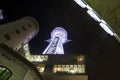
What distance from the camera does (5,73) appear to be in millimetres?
18281

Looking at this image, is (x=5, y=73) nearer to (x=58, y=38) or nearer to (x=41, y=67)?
(x=41, y=67)

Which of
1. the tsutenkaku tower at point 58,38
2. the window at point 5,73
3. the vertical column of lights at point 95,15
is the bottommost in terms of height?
the window at point 5,73

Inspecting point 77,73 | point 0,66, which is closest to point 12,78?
point 0,66

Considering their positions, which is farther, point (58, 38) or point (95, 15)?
point (58, 38)

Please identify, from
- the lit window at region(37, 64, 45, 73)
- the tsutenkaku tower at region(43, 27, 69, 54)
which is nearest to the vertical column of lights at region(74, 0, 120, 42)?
the lit window at region(37, 64, 45, 73)

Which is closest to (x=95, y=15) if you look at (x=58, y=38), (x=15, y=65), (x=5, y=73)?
(x=5, y=73)

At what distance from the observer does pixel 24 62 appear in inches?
819

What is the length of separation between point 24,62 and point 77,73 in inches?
1362

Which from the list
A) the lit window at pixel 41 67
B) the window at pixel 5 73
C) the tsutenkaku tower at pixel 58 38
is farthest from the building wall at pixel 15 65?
the tsutenkaku tower at pixel 58 38

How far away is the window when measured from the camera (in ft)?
58.0

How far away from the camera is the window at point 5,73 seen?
58.0 ft

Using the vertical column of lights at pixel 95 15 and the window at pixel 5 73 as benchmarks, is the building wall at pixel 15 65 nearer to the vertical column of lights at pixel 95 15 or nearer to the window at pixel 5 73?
the window at pixel 5 73

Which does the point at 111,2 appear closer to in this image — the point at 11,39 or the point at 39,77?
the point at 39,77

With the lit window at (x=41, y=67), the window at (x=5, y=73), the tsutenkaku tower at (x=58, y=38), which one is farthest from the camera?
the tsutenkaku tower at (x=58, y=38)
